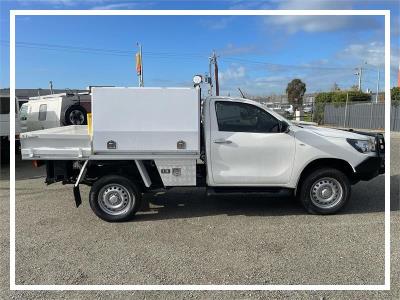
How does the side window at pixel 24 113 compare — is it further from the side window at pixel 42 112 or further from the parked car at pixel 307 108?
the parked car at pixel 307 108

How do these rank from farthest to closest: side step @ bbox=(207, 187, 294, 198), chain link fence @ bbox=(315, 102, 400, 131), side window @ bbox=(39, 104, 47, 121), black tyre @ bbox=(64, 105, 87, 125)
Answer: chain link fence @ bbox=(315, 102, 400, 131) < side window @ bbox=(39, 104, 47, 121) < black tyre @ bbox=(64, 105, 87, 125) < side step @ bbox=(207, 187, 294, 198)

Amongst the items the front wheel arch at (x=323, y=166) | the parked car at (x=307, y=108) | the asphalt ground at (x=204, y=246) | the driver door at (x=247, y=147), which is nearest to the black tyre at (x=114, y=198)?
the asphalt ground at (x=204, y=246)

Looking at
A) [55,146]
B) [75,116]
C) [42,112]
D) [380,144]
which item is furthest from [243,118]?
[42,112]

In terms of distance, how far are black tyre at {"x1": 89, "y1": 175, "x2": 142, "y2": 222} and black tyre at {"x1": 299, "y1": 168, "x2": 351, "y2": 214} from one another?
101 inches

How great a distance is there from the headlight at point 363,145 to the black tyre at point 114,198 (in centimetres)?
338

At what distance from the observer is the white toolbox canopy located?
20.2ft

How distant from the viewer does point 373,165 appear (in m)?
6.64

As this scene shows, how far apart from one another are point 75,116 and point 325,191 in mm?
8484

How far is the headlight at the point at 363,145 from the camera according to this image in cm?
661

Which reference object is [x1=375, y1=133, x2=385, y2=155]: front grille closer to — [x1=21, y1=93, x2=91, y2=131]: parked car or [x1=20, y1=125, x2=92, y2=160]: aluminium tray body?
[x1=20, y1=125, x2=92, y2=160]: aluminium tray body

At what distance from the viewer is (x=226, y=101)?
6.53 meters

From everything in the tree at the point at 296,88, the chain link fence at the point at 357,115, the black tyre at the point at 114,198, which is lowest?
the black tyre at the point at 114,198

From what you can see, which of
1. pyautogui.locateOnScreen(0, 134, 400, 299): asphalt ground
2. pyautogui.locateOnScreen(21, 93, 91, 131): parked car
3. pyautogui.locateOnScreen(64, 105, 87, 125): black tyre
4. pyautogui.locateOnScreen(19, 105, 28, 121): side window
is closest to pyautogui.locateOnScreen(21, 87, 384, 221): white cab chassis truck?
pyautogui.locateOnScreen(0, 134, 400, 299): asphalt ground

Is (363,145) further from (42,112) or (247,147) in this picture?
(42,112)
